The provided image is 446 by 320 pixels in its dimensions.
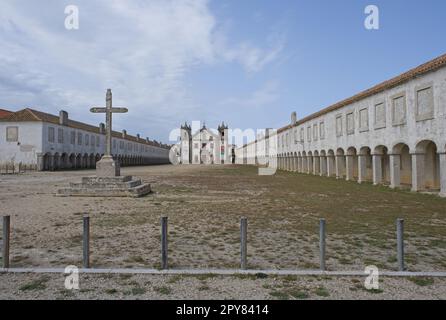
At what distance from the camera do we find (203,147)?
88.0 m

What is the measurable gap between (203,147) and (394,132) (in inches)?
2871

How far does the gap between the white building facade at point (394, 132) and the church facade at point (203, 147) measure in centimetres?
5811

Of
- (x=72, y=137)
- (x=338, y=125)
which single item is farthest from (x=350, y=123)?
(x=72, y=137)

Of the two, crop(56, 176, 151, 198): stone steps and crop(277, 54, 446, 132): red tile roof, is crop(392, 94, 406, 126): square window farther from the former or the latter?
crop(56, 176, 151, 198): stone steps

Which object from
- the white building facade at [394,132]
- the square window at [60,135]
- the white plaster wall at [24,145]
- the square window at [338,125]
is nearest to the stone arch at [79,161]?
the square window at [60,135]

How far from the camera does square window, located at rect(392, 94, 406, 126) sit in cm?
1606

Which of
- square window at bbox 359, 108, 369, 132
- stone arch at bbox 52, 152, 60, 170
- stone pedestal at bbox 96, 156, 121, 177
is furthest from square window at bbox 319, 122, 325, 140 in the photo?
stone arch at bbox 52, 152, 60, 170

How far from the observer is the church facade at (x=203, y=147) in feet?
288

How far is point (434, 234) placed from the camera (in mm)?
6801

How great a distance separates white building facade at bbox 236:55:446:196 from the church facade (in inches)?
2288

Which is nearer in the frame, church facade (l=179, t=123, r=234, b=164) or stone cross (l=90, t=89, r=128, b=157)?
stone cross (l=90, t=89, r=128, b=157)

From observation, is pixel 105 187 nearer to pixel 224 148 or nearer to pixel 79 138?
pixel 79 138

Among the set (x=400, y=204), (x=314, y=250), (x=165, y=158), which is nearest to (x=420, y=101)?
(x=400, y=204)

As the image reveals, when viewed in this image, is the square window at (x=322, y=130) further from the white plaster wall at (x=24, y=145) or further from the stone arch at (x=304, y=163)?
the white plaster wall at (x=24, y=145)
